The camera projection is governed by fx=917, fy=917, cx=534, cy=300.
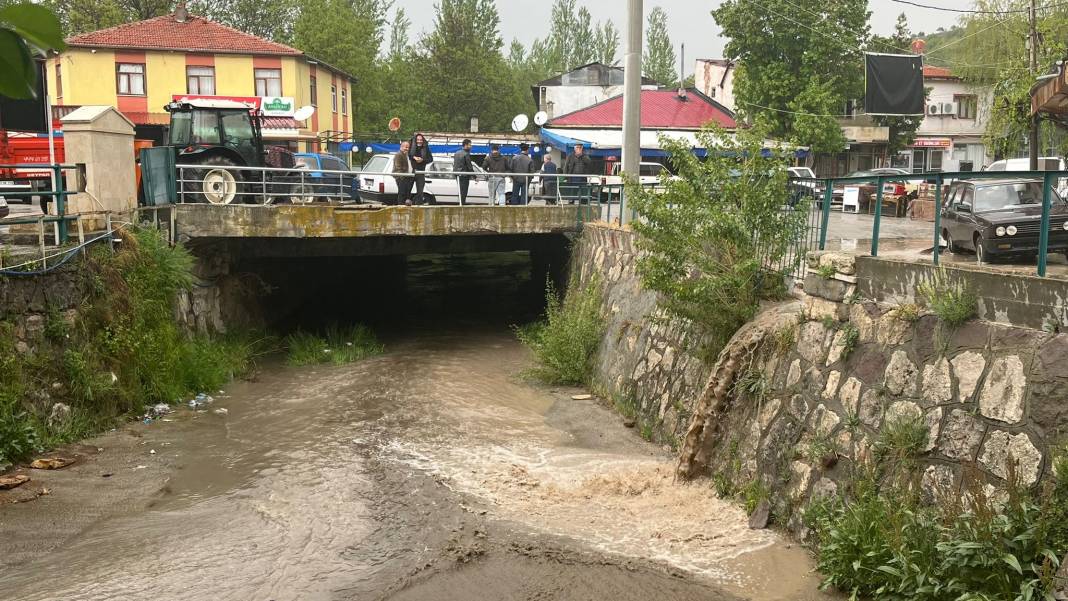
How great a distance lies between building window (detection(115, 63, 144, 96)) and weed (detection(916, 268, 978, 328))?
4014 centimetres

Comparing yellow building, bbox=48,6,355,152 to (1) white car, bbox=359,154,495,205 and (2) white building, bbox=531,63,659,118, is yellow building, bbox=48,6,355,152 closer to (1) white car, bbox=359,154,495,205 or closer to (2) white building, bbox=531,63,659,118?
(2) white building, bbox=531,63,659,118

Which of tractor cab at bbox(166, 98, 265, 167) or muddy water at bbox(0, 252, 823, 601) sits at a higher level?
tractor cab at bbox(166, 98, 265, 167)

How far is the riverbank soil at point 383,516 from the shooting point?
779 cm

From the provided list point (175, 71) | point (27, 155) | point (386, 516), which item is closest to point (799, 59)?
point (175, 71)

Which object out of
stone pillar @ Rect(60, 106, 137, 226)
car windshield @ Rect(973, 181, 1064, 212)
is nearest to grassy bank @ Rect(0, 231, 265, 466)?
stone pillar @ Rect(60, 106, 137, 226)

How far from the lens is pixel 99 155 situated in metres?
14.7

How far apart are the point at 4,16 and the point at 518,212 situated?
1727 centimetres

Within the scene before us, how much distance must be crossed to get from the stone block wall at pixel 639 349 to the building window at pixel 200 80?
29012 mm

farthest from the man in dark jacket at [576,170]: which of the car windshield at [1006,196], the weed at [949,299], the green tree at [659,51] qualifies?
the green tree at [659,51]

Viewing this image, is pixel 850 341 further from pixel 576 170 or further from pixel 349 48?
pixel 349 48

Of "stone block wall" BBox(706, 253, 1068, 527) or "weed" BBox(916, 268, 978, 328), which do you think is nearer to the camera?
"stone block wall" BBox(706, 253, 1068, 527)

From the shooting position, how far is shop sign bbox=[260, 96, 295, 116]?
39.2 metres

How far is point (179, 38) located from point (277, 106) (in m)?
6.54

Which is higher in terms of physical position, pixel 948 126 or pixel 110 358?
pixel 948 126
